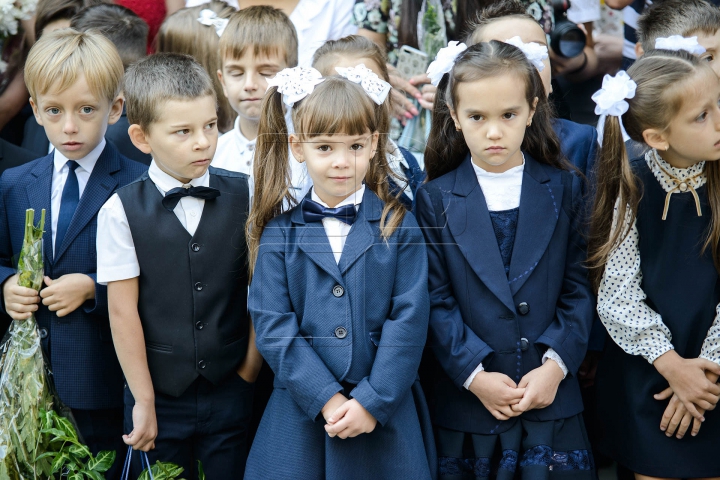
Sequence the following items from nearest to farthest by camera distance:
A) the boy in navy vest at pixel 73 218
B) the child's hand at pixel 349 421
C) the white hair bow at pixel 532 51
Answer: the child's hand at pixel 349 421
the white hair bow at pixel 532 51
the boy in navy vest at pixel 73 218

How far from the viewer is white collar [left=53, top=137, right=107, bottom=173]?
2.82 meters

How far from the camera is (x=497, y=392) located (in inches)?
96.3

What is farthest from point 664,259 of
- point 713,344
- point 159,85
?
point 159,85

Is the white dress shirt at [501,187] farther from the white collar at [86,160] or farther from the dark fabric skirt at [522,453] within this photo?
the white collar at [86,160]

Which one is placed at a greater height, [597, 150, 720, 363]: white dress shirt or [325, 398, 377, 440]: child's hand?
[597, 150, 720, 363]: white dress shirt

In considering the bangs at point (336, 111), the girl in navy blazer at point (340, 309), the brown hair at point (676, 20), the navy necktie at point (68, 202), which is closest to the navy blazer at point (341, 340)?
the girl in navy blazer at point (340, 309)

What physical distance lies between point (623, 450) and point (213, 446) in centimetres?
131

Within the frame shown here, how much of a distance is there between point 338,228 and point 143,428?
86 cm

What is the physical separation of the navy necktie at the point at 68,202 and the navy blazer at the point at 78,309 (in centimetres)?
4

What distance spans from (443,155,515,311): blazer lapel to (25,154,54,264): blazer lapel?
133cm

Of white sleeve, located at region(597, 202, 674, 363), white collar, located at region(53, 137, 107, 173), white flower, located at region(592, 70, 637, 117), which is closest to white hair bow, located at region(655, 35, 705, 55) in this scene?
white flower, located at region(592, 70, 637, 117)

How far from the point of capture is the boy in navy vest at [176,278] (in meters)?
2.53

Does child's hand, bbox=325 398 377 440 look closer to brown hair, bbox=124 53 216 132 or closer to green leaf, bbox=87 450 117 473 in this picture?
green leaf, bbox=87 450 117 473

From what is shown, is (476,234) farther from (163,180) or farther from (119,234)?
(119,234)
